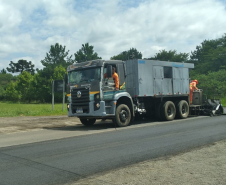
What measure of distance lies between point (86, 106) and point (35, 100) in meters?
71.2

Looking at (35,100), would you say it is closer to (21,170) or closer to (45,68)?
(45,68)

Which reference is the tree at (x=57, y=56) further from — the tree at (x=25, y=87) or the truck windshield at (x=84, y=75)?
the truck windshield at (x=84, y=75)

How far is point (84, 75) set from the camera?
1370 cm

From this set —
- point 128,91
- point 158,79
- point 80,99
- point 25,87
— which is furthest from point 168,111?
point 25,87

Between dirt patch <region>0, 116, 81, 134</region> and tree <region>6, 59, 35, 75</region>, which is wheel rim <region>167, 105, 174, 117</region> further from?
tree <region>6, 59, 35, 75</region>

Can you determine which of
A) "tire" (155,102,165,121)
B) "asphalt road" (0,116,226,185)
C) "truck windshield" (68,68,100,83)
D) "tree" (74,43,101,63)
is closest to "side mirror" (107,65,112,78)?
"truck windshield" (68,68,100,83)

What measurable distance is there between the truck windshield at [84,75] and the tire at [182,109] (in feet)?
19.7

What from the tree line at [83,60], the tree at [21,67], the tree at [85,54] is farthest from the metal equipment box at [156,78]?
the tree at [21,67]

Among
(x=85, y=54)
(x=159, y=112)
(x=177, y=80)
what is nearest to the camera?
(x=159, y=112)

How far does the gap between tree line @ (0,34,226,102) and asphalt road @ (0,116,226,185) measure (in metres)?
35.7

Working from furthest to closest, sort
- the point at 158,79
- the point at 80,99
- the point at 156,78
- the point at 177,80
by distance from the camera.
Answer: the point at 177,80 < the point at 158,79 < the point at 156,78 < the point at 80,99

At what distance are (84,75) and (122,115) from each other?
261cm

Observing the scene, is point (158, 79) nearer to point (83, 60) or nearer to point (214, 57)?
point (214, 57)

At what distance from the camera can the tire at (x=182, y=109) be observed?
16922mm
